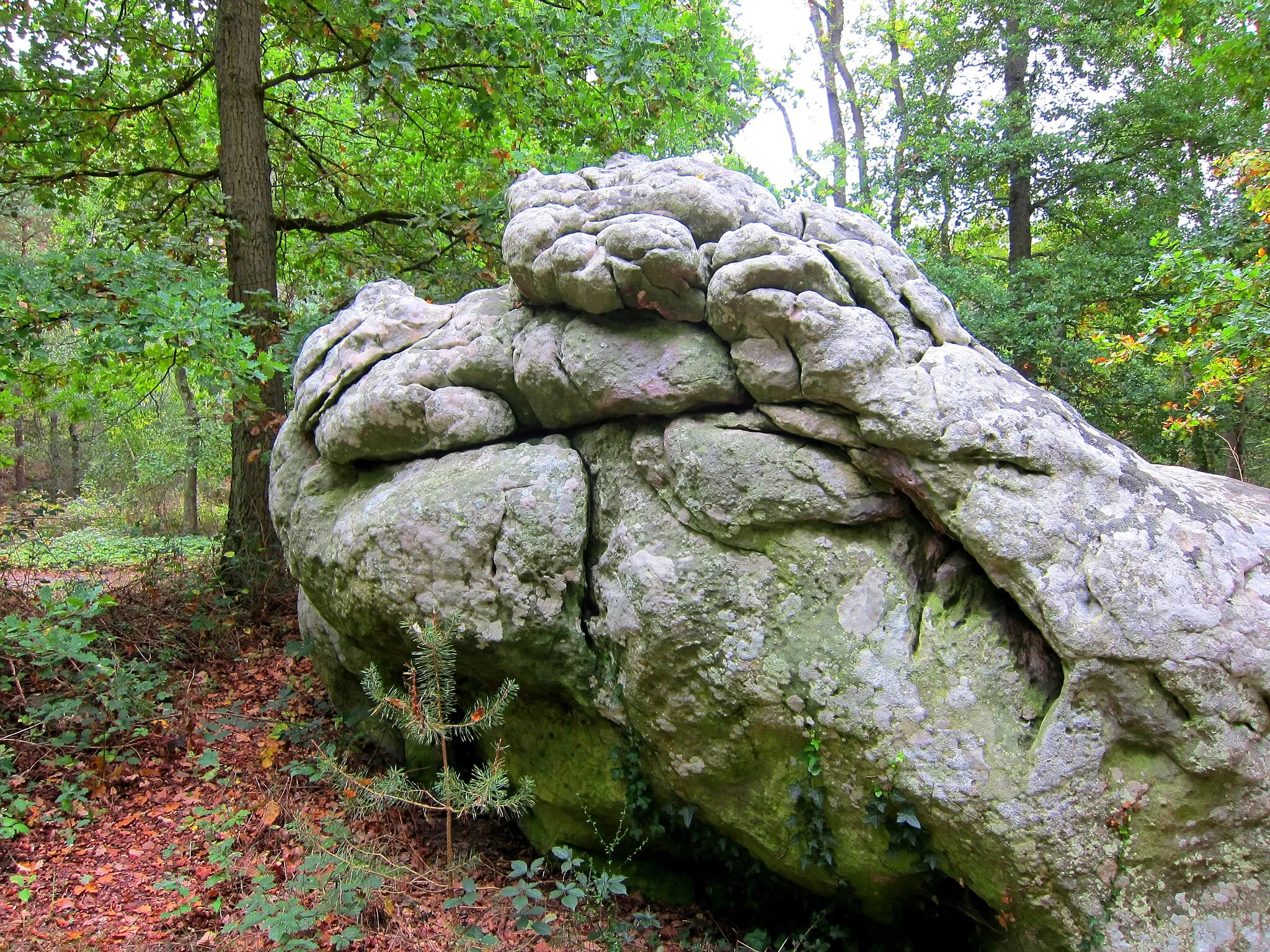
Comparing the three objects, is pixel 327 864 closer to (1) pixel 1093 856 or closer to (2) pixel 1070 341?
(1) pixel 1093 856

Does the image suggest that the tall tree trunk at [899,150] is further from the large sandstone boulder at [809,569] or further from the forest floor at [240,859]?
the forest floor at [240,859]

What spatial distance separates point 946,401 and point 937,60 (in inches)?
488

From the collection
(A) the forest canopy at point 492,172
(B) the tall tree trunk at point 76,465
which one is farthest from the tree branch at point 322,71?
(B) the tall tree trunk at point 76,465

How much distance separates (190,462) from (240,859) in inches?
488

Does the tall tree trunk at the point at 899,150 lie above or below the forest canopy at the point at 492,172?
above

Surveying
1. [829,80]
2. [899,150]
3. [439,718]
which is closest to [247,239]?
[439,718]

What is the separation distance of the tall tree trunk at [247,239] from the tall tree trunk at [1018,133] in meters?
10.3

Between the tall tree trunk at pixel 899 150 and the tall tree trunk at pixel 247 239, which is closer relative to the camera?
the tall tree trunk at pixel 247 239

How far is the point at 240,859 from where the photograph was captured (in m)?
4.14

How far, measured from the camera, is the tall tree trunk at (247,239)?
701 centimetres

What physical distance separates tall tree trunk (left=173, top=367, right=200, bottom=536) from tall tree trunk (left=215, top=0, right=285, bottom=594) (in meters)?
6.73

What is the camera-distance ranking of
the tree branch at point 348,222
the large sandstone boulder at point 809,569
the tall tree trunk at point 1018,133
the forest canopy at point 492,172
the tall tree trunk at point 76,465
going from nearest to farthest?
the large sandstone boulder at point 809,569 < the forest canopy at point 492,172 < the tree branch at point 348,222 < the tall tree trunk at point 1018,133 < the tall tree trunk at point 76,465

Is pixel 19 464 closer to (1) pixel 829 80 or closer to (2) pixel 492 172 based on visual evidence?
(2) pixel 492 172

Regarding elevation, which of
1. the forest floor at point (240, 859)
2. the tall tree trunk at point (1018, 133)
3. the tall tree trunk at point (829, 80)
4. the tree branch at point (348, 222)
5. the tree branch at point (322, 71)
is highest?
the tall tree trunk at point (829, 80)
